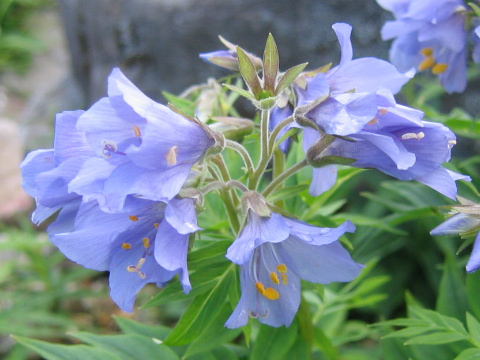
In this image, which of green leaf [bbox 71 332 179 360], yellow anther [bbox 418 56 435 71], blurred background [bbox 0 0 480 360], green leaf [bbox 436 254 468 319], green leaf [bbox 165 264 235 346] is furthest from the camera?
blurred background [bbox 0 0 480 360]

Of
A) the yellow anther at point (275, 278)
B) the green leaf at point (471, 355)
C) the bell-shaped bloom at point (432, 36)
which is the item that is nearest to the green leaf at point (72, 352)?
the yellow anther at point (275, 278)

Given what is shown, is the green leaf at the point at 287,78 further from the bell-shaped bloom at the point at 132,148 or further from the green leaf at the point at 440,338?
the green leaf at the point at 440,338

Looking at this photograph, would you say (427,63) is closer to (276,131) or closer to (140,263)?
(276,131)

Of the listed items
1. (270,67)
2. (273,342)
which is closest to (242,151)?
(270,67)

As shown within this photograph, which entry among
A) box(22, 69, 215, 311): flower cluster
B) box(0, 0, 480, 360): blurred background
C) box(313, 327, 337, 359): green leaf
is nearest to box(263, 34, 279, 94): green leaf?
box(22, 69, 215, 311): flower cluster

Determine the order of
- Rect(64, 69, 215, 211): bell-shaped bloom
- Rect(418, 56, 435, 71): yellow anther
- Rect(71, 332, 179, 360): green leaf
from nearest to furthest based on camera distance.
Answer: Rect(64, 69, 215, 211): bell-shaped bloom
Rect(71, 332, 179, 360): green leaf
Rect(418, 56, 435, 71): yellow anther

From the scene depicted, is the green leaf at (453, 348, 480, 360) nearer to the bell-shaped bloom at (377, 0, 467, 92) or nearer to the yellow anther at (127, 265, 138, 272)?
the yellow anther at (127, 265, 138, 272)

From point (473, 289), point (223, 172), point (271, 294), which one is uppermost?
point (223, 172)
